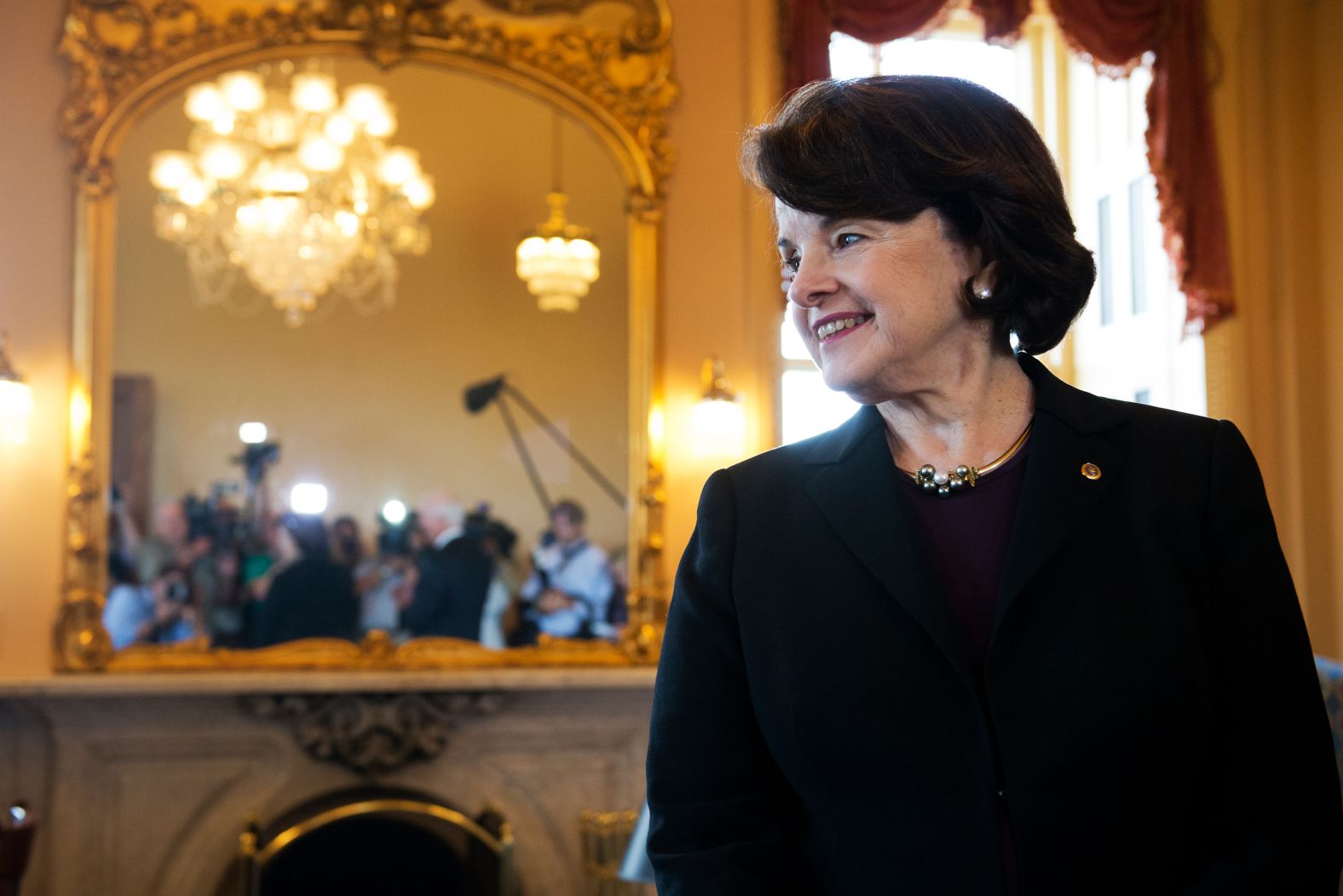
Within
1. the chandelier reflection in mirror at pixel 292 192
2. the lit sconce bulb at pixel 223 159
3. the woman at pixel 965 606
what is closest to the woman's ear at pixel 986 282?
the woman at pixel 965 606

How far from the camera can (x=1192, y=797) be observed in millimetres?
1226

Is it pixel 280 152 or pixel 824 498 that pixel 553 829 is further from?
pixel 824 498

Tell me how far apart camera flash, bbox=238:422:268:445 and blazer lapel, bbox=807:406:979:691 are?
3.10 metres

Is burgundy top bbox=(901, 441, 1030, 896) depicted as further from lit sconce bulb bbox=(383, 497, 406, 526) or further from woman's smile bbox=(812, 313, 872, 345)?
lit sconce bulb bbox=(383, 497, 406, 526)

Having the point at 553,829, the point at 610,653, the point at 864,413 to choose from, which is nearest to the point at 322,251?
the point at 610,653

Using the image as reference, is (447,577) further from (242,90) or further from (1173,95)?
(1173,95)

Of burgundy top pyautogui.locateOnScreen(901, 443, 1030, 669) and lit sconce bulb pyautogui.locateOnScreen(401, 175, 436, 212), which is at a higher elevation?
lit sconce bulb pyautogui.locateOnScreen(401, 175, 436, 212)

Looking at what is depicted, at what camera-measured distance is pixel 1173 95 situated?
15.1ft

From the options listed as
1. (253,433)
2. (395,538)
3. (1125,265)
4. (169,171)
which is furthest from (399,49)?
(1125,265)

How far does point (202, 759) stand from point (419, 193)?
80.0 inches

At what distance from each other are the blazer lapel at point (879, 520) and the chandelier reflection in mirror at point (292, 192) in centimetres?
315

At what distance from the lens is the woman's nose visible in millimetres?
1308

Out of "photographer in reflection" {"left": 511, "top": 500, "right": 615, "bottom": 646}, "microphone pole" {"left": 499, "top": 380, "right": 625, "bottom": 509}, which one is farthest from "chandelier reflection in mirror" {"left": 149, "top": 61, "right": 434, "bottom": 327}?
"photographer in reflection" {"left": 511, "top": 500, "right": 615, "bottom": 646}

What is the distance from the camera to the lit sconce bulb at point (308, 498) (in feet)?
13.6
